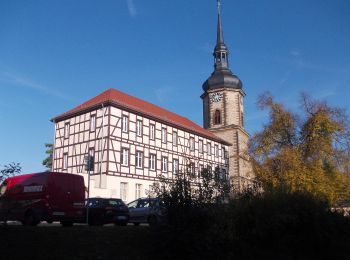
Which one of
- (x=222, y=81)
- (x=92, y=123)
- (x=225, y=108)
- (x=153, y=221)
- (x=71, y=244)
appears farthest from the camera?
(x=222, y=81)

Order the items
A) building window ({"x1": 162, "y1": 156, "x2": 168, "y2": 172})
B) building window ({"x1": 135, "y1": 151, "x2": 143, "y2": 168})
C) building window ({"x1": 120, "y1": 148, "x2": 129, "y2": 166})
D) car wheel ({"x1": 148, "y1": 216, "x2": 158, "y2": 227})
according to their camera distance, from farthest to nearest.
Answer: building window ({"x1": 162, "y1": 156, "x2": 168, "y2": 172})
building window ({"x1": 135, "y1": 151, "x2": 143, "y2": 168})
building window ({"x1": 120, "y1": 148, "x2": 129, "y2": 166})
car wheel ({"x1": 148, "y1": 216, "x2": 158, "y2": 227})

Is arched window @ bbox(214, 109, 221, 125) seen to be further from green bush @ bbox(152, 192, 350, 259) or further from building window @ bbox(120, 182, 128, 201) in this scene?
green bush @ bbox(152, 192, 350, 259)

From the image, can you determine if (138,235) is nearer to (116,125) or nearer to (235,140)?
(116,125)

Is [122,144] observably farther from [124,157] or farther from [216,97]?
[216,97]

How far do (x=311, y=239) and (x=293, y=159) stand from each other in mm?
15085

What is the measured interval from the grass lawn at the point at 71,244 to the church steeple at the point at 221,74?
163ft

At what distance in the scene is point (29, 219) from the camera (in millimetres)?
16281

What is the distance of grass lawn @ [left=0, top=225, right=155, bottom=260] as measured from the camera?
9.22m

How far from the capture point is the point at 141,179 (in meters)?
40.0

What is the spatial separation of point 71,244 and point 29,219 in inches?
278

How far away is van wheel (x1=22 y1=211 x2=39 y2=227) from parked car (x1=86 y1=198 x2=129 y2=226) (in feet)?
16.0

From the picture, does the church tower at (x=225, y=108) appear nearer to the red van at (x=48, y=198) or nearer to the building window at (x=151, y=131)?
the building window at (x=151, y=131)

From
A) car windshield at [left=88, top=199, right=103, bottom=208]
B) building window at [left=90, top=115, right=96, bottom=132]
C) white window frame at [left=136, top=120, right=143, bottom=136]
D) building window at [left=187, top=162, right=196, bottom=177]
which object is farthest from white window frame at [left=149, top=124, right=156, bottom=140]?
building window at [left=187, top=162, right=196, bottom=177]

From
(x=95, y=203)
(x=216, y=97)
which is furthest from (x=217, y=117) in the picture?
(x=95, y=203)
